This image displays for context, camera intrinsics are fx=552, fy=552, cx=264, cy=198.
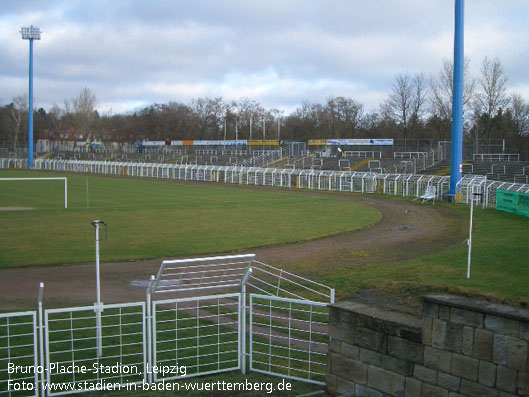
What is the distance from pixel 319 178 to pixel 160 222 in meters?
26.4

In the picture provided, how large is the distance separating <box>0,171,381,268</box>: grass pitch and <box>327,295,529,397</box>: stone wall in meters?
13.5

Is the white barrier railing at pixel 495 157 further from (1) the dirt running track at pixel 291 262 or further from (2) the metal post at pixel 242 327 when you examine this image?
(2) the metal post at pixel 242 327

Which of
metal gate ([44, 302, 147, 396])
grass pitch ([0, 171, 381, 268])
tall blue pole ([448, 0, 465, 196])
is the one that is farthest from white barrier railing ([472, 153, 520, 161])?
metal gate ([44, 302, 147, 396])

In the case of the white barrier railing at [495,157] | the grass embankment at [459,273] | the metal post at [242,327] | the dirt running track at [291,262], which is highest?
the white barrier railing at [495,157]

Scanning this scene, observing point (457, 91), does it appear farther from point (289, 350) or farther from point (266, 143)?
point (266, 143)

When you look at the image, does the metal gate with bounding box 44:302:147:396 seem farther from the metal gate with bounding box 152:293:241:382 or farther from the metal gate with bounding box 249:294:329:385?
the metal gate with bounding box 249:294:329:385

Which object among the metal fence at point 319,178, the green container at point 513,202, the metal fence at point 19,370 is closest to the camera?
the metal fence at point 19,370

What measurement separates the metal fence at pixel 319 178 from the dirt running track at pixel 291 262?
4.22 m

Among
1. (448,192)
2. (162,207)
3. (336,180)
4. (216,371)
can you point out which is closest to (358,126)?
(336,180)

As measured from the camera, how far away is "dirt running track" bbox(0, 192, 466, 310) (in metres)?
14.5

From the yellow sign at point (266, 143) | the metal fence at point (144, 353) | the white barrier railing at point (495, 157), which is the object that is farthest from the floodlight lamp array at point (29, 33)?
the metal fence at point (144, 353)

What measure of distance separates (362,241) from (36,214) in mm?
18730

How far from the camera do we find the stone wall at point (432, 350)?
564 cm

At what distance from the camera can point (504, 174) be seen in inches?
1806
